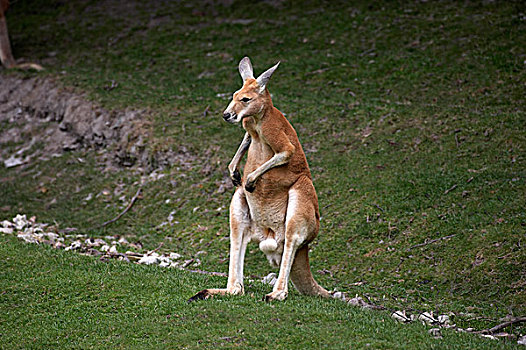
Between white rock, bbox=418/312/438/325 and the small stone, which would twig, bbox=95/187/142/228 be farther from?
the small stone

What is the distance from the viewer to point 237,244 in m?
6.64

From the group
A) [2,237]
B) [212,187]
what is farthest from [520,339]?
[2,237]

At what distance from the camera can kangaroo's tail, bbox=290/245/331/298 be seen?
672 centimetres

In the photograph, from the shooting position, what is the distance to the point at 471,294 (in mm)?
7957

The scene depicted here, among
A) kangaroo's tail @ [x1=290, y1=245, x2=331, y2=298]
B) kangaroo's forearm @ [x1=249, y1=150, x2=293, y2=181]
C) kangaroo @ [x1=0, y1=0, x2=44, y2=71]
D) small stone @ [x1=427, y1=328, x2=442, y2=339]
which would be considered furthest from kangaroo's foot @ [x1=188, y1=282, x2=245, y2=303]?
kangaroo @ [x1=0, y1=0, x2=44, y2=71]

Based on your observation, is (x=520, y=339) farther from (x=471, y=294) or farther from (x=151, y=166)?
(x=151, y=166)

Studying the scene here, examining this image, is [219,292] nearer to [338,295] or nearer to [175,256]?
[338,295]

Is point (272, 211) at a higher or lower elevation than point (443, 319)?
higher

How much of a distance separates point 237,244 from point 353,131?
657cm

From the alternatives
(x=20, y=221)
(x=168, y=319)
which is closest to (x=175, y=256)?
(x=20, y=221)

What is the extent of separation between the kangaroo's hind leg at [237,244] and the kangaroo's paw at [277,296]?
41 centimetres

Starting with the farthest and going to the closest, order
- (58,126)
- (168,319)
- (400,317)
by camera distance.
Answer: (58,126) < (400,317) < (168,319)

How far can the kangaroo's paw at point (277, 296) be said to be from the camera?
628cm

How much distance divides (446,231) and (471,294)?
1503 millimetres
